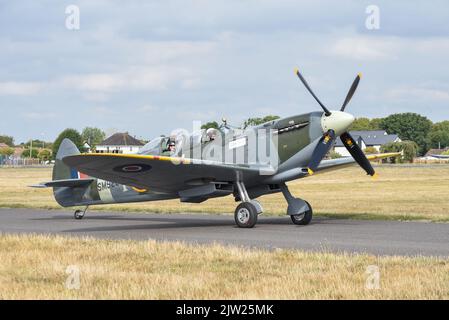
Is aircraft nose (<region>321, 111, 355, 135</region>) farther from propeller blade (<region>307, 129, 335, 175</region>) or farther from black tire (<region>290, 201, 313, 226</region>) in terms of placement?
black tire (<region>290, 201, 313, 226</region>)

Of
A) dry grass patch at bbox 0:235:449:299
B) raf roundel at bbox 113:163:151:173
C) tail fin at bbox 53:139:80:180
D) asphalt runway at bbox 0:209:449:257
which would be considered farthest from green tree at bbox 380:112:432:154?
dry grass patch at bbox 0:235:449:299

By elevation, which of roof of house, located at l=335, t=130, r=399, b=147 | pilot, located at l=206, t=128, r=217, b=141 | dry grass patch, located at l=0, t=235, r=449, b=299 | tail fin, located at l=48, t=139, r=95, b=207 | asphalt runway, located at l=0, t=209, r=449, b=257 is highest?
roof of house, located at l=335, t=130, r=399, b=147

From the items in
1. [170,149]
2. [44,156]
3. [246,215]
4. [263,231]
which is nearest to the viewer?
[263,231]

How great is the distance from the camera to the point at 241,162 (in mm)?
17094

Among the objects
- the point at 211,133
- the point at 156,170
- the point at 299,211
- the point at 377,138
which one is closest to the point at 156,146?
the point at 211,133

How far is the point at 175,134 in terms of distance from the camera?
18.0 metres

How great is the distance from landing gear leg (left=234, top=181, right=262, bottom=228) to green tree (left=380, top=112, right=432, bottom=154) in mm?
177785

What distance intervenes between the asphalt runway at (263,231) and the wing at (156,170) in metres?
1.15

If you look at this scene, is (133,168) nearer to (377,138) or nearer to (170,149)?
(170,149)

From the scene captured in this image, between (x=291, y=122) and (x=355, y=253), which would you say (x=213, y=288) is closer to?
(x=355, y=253)

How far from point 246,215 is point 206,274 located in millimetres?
7749

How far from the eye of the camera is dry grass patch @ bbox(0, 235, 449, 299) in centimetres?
768

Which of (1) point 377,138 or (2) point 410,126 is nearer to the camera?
(1) point 377,138

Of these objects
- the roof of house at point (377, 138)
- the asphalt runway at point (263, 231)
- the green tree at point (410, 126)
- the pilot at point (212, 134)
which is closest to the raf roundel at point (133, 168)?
the asphalt runway at point (263, 231)
